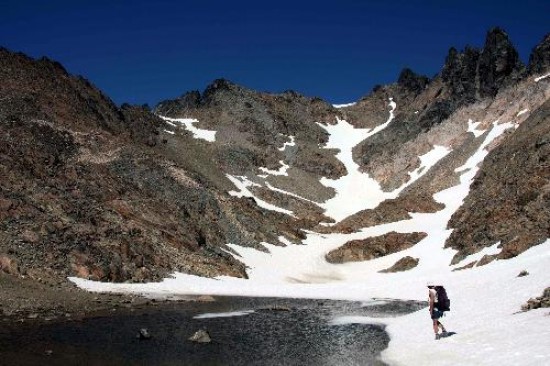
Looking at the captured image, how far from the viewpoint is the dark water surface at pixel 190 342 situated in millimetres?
21812

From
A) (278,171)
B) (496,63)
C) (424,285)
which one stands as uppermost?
(496,63)

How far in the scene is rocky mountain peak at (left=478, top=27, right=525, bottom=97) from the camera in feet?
442

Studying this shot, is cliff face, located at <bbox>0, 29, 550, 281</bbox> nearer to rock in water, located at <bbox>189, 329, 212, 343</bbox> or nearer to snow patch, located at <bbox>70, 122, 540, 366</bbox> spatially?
snow patch, located at <bbox>70, 122, 540, 366</bbox>

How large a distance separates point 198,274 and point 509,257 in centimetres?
3241

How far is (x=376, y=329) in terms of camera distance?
30.3 metres

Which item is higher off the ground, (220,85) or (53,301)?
(220,85)

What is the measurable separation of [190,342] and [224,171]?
96700 mm

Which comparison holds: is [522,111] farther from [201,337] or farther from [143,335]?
[143,335]


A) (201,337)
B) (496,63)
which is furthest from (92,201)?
(496,63)

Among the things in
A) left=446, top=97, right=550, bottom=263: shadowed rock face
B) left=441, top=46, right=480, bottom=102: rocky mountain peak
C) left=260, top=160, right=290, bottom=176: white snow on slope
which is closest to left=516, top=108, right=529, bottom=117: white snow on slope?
left=441, top=46, right=480, bottom=102: rocky mountain peak

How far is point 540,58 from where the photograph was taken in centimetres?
12362

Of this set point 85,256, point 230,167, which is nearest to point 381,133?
point 230,167

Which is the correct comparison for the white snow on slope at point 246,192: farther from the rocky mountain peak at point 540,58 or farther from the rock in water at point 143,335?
the rock in water at point 143,335

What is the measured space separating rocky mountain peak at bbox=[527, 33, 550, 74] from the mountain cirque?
1.59 ft
